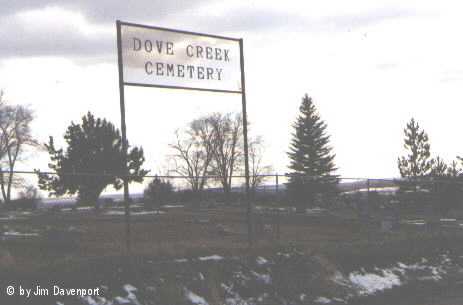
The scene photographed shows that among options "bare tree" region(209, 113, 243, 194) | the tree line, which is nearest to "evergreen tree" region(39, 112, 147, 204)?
the tree line

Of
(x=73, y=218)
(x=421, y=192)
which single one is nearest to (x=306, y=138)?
(x=421, y=192)

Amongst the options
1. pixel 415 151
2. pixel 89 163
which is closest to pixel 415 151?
pixel 415 151

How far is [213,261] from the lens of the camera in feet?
42.5

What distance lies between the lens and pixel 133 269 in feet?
37.5

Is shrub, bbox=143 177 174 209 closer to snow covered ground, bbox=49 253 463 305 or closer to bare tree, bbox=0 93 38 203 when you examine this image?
snow covered ground, bbox=49 253 463 305

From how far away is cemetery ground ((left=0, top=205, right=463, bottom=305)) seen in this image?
1112 cm

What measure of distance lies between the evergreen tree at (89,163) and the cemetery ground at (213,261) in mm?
723

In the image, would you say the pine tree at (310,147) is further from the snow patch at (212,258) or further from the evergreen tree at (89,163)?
the snow patch at (212,258)

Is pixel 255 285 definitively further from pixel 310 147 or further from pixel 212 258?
pixel 310 147

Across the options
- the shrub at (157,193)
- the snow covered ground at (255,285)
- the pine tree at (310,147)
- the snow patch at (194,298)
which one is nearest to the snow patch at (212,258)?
the snow covered ground at (255,285)

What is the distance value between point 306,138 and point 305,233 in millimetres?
54130

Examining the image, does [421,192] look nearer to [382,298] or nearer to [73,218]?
[382,298]

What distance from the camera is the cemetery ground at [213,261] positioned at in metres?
11.1

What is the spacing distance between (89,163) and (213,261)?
31602 mm
